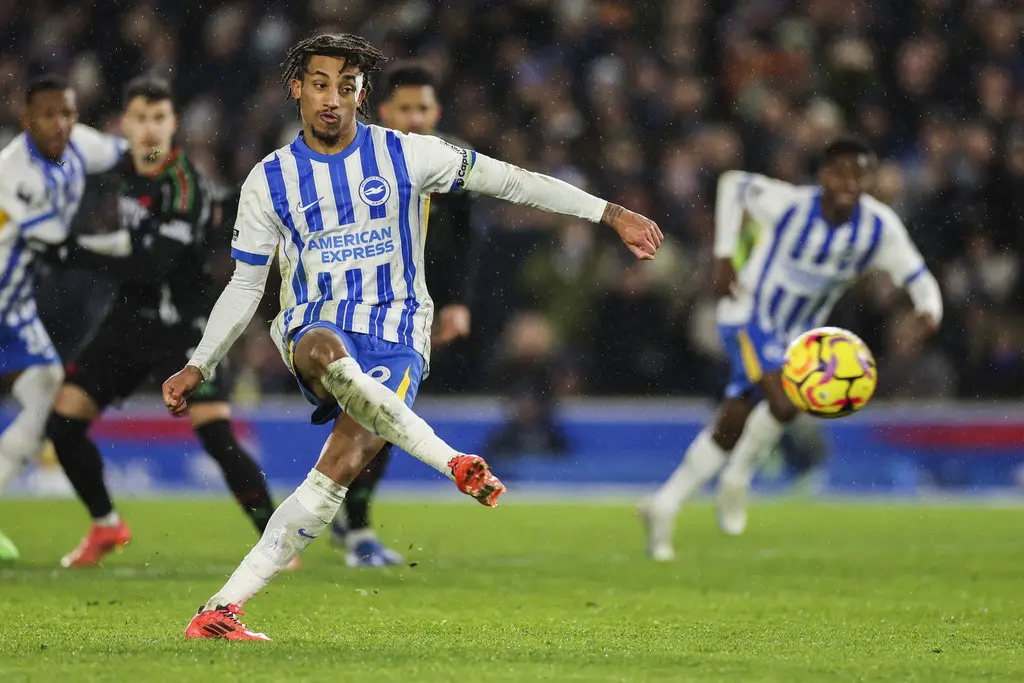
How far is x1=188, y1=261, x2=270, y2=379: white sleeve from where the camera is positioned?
5.30 metres

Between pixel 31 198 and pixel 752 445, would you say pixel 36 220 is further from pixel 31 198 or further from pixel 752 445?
pixel 752 445

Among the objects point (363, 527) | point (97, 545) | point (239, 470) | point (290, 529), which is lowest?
point (97, 545)

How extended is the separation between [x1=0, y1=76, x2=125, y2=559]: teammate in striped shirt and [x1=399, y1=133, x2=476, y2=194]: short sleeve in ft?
9.96

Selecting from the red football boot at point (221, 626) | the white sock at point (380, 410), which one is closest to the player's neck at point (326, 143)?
the white sock at point (380, 410)

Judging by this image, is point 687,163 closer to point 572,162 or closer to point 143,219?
point 572,162

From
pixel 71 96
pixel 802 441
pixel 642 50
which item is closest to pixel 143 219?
pixel 71 96

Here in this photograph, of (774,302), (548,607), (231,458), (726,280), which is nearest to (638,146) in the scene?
(774,302)

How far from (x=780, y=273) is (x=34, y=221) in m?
4.33

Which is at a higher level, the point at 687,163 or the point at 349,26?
the point at 349,26

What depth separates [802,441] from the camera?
14266mm

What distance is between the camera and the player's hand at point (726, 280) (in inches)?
364

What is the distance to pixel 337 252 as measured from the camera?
542 centimetres

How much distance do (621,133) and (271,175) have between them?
10.3m

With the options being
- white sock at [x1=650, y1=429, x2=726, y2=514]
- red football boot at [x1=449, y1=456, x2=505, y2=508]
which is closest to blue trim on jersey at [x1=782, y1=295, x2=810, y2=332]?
white sock at [x1=650, y1=429, x2=726, y2=514]
